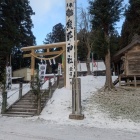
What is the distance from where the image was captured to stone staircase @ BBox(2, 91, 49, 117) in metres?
12.8

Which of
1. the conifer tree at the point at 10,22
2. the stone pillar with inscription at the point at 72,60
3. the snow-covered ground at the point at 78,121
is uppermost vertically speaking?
the conifer tree at the point at 10,22

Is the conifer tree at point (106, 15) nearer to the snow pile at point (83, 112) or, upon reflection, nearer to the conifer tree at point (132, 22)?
the snow pile at point (83, 112)

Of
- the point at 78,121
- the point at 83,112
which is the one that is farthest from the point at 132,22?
the point at 78,121

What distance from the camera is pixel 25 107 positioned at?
1365 centimetres

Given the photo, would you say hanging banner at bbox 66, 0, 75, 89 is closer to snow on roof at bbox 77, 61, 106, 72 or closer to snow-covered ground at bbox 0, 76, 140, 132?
snow-covered ground at bbox 0, 76, 140, 132

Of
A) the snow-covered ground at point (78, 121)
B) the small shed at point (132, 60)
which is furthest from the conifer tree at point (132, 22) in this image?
the snow-covered ground at point (78, 121)

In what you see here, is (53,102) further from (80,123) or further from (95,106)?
(80,123)

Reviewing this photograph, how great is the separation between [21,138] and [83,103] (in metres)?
6.36

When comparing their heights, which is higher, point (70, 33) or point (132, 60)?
point (70, 33)

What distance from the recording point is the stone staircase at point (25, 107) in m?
12.8

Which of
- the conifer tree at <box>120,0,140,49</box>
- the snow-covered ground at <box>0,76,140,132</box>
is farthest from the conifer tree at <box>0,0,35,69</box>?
the conifer tree at <box>120,0,140,49</box>

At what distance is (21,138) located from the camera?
8.13m

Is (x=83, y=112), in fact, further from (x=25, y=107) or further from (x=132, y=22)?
(x=132, y=22)

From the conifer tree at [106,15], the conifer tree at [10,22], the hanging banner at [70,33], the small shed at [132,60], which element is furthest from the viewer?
the conifer tree at [10,22]
